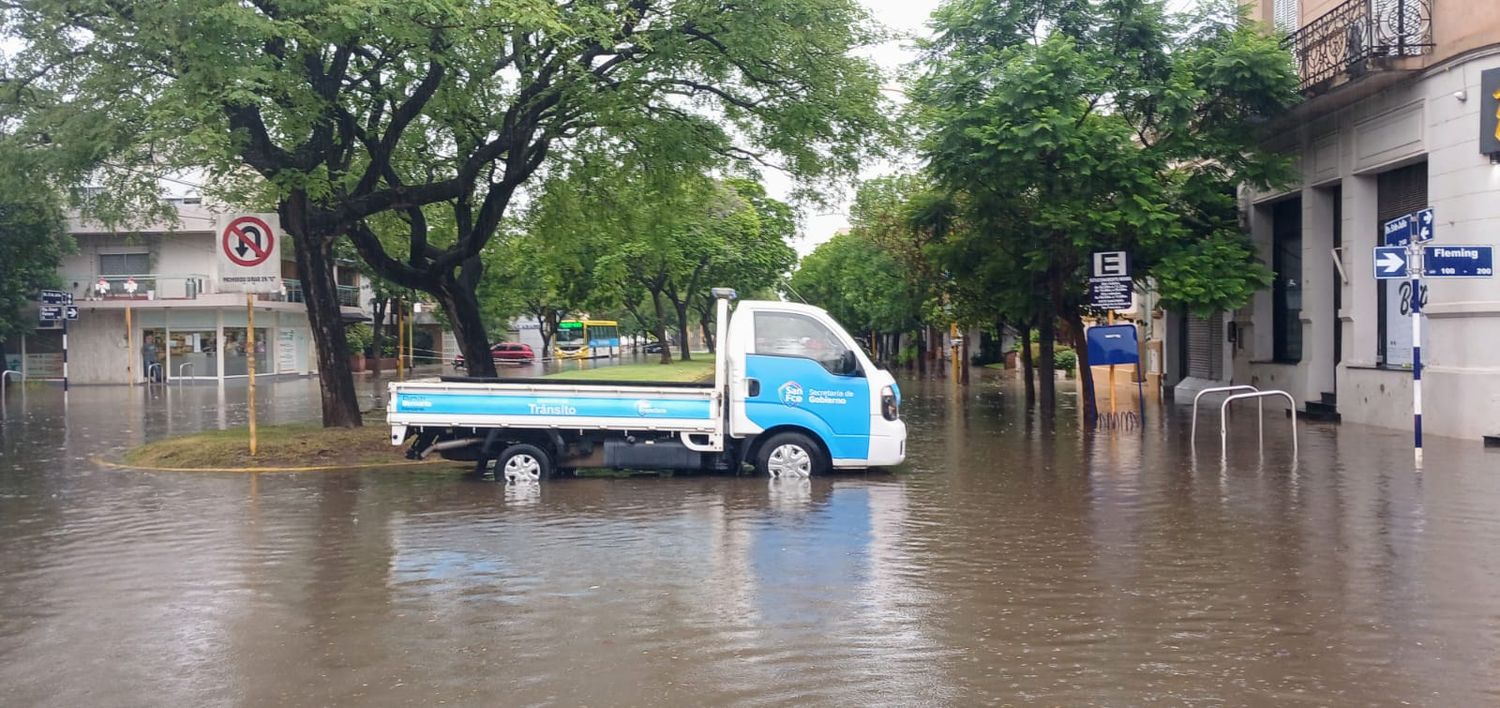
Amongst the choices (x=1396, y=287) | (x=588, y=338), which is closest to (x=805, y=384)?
(x=1396, y=287)

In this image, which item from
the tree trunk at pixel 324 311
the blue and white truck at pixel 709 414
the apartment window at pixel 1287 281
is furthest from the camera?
the apartment window at pixel 1287 281

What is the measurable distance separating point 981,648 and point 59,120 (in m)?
13.6

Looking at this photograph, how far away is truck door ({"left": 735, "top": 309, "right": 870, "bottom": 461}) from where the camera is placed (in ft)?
44.1

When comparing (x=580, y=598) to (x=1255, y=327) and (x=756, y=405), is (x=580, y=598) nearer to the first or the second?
(x=756, y=405)

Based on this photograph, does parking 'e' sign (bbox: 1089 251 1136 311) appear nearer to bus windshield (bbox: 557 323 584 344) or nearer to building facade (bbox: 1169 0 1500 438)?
building facade (bbox: 1169 0 1500 438)

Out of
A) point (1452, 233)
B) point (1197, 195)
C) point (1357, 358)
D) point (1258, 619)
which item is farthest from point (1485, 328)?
point (1258, 619)

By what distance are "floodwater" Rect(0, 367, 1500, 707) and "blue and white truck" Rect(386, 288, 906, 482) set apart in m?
0.39

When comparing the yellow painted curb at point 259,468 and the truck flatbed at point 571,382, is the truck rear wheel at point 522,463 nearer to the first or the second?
the truck flatbed at point 571,382

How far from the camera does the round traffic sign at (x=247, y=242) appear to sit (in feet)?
50.6

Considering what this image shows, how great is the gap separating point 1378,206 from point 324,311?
699 inches

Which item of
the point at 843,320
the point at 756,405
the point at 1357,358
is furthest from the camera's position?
the point at 843,320

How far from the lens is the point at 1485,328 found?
17.4 meters

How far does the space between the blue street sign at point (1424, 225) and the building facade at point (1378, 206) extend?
3.60 m

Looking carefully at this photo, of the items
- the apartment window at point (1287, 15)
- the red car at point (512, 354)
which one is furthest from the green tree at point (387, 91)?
the red car at point (512, 354)
